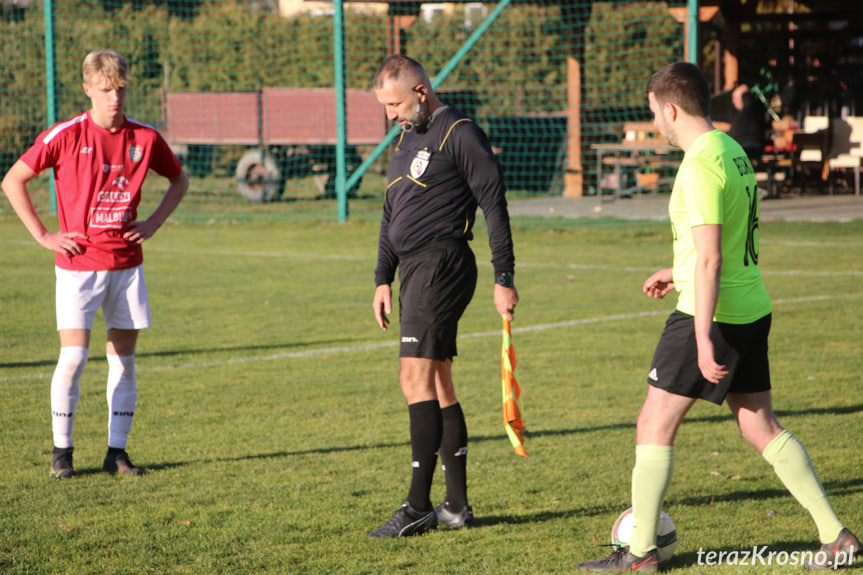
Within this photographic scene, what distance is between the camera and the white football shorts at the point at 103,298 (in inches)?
205

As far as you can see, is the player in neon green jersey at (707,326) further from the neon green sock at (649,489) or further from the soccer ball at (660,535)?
the soccer ball at (660,535)

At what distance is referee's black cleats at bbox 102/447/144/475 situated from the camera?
5367 mm

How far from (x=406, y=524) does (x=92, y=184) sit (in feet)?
7.55

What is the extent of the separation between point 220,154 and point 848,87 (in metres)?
15.1

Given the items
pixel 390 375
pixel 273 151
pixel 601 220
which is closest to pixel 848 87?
pixel 601 220

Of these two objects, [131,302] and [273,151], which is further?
[273,151]

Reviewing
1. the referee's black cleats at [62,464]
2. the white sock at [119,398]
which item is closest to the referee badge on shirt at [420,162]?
the white sock at [119,398]

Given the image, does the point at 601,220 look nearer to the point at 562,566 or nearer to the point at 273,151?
the point at 273,151

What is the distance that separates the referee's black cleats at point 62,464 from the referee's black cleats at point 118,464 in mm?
179

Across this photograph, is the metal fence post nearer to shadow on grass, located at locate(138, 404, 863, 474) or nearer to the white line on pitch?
the white line on pitch

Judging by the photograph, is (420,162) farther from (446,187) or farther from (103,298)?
(103,298)

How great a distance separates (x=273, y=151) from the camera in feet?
81.6

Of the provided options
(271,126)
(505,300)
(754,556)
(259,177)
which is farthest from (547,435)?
(259,177)

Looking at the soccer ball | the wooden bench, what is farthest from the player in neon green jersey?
the wooden bench
